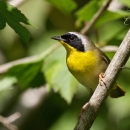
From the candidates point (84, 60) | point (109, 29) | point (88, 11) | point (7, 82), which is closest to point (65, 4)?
point (88, 11)

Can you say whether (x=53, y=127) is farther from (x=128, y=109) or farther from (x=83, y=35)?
(x=83, y=35)

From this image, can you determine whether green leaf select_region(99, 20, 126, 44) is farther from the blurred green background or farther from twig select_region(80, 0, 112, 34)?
twig select_region(80, 0, 112, 34)

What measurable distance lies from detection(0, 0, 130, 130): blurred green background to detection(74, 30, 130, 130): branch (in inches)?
15.8

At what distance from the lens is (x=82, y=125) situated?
230 cm

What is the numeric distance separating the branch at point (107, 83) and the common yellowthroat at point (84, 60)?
72 centimetres

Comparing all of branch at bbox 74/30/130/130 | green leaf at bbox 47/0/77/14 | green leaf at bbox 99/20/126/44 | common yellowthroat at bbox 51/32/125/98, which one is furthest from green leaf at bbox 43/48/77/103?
green leaf at bbox 99/20/126/44

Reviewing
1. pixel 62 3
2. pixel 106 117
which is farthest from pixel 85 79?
pixel 106 117

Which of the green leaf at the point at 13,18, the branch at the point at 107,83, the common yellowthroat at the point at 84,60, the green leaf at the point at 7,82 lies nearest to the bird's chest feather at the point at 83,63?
the common yellowthroat at the point at 84,60

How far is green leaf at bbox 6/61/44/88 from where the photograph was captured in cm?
321

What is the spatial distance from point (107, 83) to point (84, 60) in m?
0.86

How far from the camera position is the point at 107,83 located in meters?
2.20

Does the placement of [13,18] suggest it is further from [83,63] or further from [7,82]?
[7,82]

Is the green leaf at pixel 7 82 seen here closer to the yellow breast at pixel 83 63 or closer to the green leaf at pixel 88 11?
the yellow breast at pixel 83 63

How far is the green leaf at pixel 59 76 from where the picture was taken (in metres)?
3.20
